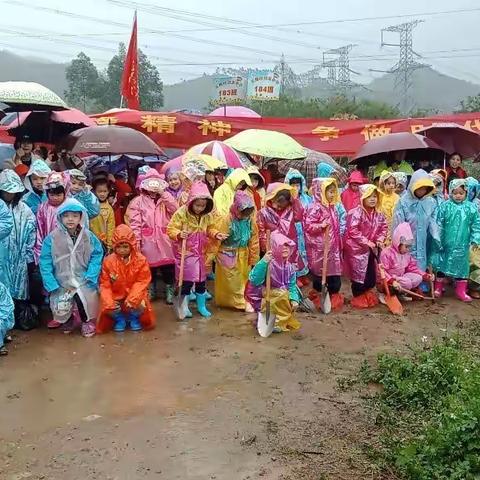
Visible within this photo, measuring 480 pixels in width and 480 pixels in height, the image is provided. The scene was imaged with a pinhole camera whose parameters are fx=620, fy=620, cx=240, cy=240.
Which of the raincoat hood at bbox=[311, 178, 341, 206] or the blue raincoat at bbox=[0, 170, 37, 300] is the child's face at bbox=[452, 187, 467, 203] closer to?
the raincoat hood at bbox=[311, 178, 341, 206]

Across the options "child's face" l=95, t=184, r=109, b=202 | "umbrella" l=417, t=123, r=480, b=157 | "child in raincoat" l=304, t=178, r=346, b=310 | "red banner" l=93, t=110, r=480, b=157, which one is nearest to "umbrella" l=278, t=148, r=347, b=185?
"umbrella" l=417, t=123, r=480, b=157

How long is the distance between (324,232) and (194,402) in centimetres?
291

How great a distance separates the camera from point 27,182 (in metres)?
6.09

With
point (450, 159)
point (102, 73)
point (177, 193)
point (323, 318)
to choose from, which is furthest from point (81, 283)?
point (102, 73)

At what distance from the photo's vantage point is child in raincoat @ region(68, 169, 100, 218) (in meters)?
6.00

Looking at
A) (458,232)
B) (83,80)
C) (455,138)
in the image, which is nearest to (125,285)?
(458,232)

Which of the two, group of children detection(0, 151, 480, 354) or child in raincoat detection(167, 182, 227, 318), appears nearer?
group of children detection(0, 151, 480, 354)

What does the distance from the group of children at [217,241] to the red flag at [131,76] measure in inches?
238

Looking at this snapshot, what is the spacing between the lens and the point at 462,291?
7.24 m

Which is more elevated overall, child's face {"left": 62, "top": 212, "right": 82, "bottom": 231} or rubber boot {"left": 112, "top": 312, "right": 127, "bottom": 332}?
child's face {"left": 62, "top": 212, "right": 82, "bottom": 231}

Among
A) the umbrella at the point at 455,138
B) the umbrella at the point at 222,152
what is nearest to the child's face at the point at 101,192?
the umbrella at the point at 222,152

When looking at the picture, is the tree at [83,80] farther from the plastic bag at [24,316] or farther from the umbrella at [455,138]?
the plastic bag at [24,316]

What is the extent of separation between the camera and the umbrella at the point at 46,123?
7696 mm

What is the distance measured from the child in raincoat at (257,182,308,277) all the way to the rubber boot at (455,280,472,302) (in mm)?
2238
